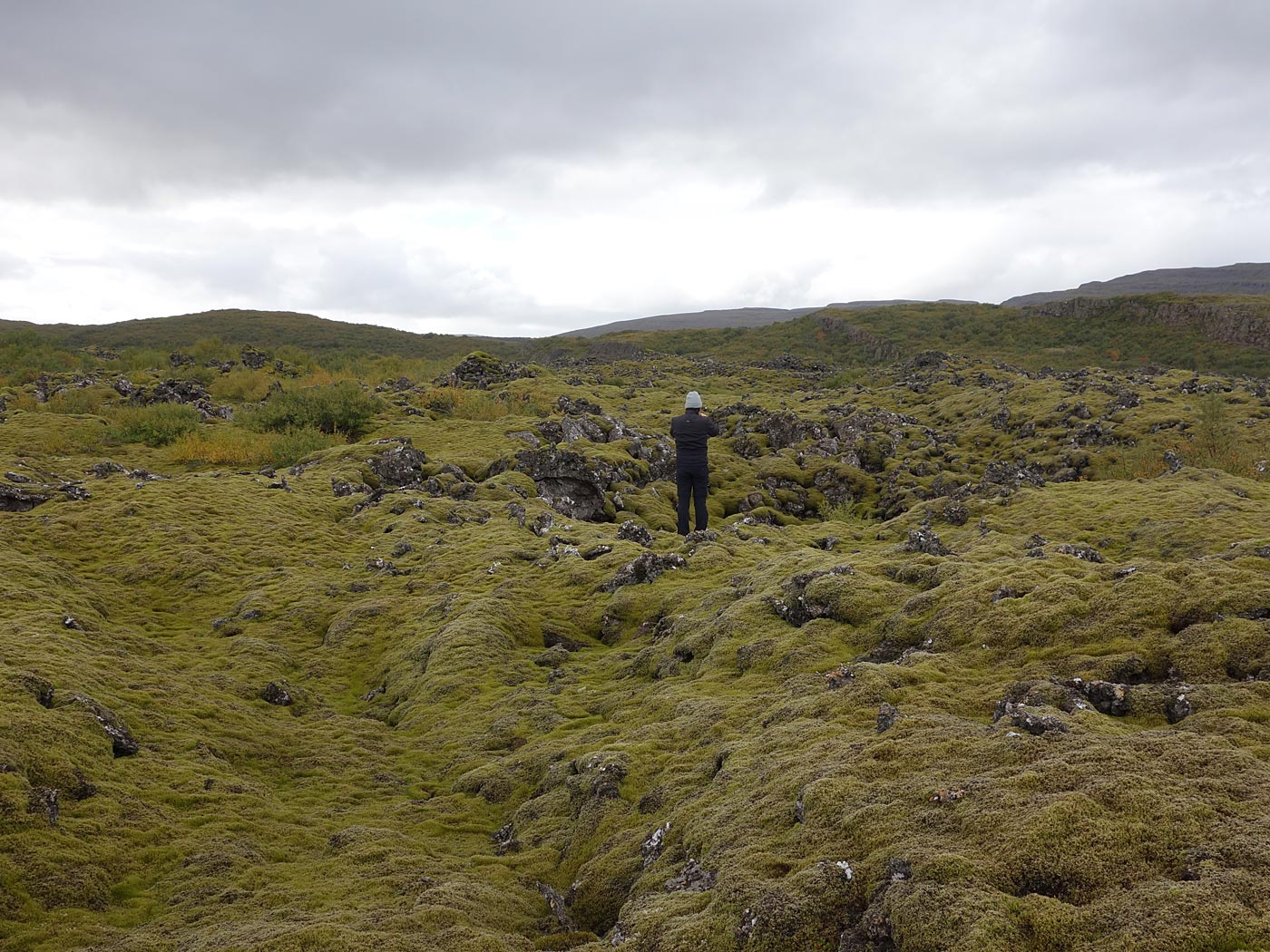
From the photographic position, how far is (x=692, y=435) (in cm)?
1869

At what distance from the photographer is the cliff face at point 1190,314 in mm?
71750

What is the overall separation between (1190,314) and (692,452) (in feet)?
279

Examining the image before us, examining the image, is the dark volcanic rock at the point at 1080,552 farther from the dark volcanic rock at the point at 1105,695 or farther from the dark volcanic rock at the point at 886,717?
the dark volcanic rock at the point at 886,717

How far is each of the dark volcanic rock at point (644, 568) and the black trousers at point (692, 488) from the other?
4.47 meters

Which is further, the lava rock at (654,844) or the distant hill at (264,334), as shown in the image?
the distant hill at (264,334)

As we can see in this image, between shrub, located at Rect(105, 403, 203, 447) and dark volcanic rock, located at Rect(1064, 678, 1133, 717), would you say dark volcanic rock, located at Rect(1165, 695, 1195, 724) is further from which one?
shrub, located at Rect(105, 403, 203, 447)

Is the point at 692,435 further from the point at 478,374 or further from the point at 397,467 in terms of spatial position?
the point at 478,374

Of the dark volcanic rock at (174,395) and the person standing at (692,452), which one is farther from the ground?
the dark volcanic rock at (174,395)

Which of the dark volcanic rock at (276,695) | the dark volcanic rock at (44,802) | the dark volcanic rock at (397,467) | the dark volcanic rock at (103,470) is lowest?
the dark volcanic rock at (276,695)

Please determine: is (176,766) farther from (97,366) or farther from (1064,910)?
(97,366)

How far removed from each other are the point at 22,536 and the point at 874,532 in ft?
64.8

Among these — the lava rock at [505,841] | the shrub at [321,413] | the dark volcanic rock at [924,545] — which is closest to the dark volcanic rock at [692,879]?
the lava rock at [505,841]

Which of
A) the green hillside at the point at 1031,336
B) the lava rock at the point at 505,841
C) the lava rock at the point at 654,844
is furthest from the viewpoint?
the green hillside at the point at 1031,336

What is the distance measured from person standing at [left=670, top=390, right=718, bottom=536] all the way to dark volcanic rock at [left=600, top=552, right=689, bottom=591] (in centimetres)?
345
